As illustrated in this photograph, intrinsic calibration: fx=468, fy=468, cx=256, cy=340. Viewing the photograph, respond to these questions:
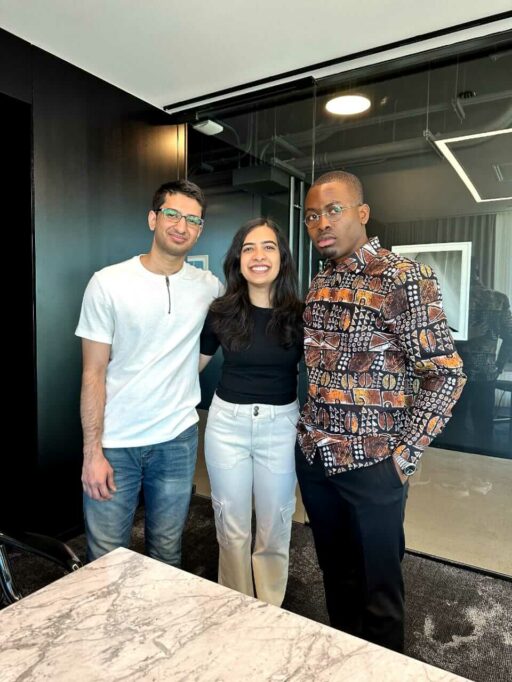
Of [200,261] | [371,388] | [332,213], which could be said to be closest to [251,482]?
[371,388]

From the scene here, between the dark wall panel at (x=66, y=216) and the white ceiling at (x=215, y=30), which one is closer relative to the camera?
the white ceiling at (x=215, y=30)

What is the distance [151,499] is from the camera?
1.95m

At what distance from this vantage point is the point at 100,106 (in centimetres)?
272

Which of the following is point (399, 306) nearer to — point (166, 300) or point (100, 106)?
point (166, 300)

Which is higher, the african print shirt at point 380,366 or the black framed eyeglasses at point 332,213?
the black framed eyeglasses at point 332,213

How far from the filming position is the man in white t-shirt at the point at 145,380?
179 cm

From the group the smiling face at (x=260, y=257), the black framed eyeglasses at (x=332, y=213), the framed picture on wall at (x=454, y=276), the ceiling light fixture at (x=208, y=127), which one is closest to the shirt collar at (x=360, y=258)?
the black framed eyeglasses at (x=332, y=213)

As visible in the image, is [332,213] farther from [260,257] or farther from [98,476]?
[98,476]

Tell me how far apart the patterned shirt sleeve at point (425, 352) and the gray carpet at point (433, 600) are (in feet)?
3.42

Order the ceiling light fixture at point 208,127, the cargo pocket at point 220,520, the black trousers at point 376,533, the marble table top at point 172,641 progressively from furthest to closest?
the ceiling light fixture at point 208,127 < the cargo pocket at point 220,520 < the black trousers at point 376,533 < the marble table top at point 172,641

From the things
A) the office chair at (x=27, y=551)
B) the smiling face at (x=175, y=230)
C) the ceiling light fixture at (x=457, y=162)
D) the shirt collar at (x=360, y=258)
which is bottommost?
the office chair at (x=27, y=551)

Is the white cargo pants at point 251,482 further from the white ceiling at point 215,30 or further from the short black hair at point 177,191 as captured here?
the white ceiling at point 215,30

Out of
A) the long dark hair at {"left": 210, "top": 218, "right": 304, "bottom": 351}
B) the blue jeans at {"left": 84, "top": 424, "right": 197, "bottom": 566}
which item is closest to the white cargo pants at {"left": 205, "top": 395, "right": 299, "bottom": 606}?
the blue jeans at {"left": 84, "top": 424, "right": 197, "bottom": 566}

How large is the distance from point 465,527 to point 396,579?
133 cm
